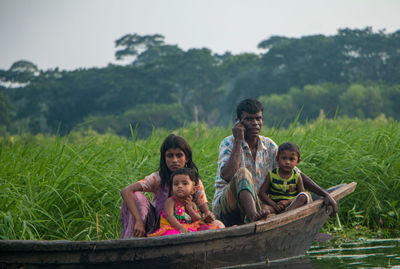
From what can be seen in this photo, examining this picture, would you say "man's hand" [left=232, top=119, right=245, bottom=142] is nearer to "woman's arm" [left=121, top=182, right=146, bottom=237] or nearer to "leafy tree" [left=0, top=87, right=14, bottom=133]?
"woman's arm" [left=121, top=182, right=146, bottom=237]

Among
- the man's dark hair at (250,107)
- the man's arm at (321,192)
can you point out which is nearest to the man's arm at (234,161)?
the man's dark hair at (250,107)

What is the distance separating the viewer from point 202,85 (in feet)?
127

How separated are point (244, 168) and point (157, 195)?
649 millimetres

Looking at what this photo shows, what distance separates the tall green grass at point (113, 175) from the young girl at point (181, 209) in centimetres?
97

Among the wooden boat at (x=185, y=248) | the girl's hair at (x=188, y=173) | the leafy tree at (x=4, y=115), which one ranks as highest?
the leafy tree at (x=4, y=115)

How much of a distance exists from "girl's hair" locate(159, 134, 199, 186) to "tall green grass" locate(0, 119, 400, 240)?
0.86 meters

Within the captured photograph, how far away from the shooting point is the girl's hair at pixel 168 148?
12.3 ft

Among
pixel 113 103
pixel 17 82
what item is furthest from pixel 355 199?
pixel 17 82

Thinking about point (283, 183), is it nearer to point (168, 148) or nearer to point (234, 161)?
point (234, 161)

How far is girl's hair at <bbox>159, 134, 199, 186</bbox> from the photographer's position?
374 cm

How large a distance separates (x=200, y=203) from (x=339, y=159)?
242 centimetres

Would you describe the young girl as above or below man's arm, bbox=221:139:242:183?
below

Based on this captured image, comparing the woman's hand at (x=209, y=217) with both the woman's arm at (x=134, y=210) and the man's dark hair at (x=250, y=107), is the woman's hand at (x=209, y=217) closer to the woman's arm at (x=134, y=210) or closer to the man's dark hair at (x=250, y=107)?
the woman's arm at (x=134, y=210)

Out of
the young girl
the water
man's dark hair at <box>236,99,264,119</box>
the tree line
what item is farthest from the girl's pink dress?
the tree line
